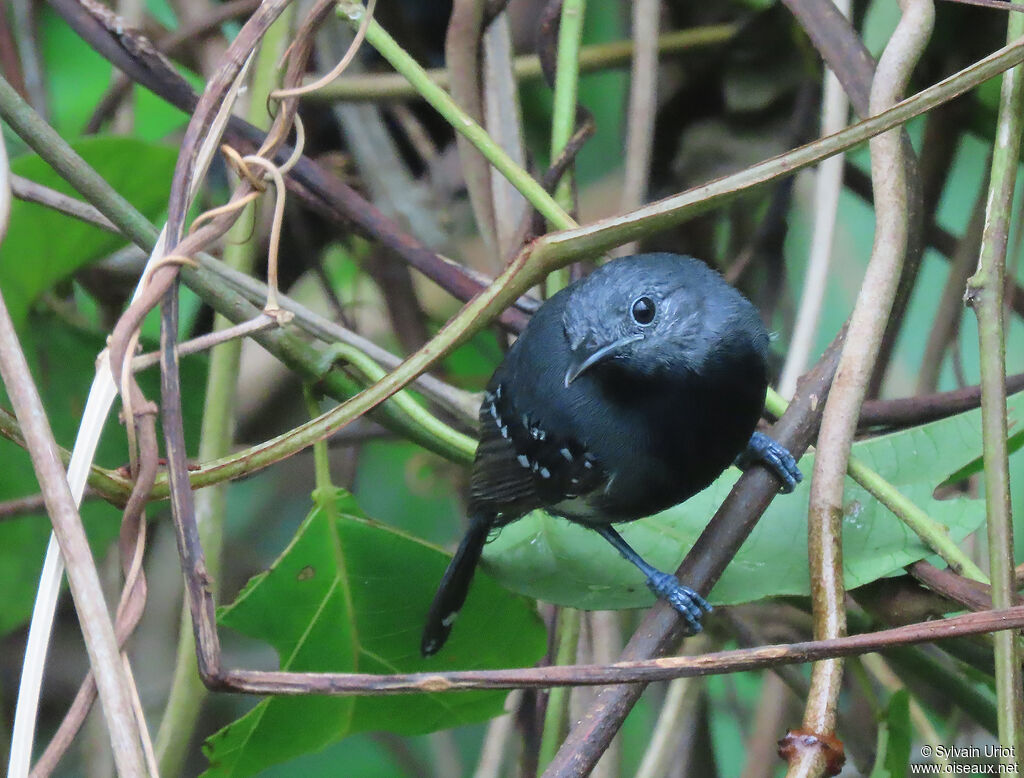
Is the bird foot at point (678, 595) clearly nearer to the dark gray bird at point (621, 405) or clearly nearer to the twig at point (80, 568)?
the dark gray bird at point (621, 405)

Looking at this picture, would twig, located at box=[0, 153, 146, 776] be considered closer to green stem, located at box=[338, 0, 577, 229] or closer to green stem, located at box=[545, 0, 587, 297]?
green stem, located at box=[338, 0, 577, 229]

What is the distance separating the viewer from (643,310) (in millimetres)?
1965

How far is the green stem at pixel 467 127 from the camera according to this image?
1.84 metres

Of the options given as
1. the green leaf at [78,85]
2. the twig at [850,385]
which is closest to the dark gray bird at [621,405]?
the twig at [850,385]

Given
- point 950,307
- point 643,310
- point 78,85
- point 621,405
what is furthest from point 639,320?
point 78,85

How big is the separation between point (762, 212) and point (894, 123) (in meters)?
1.81

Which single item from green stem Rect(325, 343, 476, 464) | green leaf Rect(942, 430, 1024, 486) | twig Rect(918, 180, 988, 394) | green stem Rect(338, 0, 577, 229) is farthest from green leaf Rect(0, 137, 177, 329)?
twig Rect(918, 180, 988, 394)

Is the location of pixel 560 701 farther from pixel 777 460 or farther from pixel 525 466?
pixel 777 460

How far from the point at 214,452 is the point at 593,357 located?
829 millimetres

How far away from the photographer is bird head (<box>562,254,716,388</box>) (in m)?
1.95

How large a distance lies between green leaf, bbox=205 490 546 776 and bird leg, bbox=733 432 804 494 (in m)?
0.57

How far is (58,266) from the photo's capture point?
7.63 feet

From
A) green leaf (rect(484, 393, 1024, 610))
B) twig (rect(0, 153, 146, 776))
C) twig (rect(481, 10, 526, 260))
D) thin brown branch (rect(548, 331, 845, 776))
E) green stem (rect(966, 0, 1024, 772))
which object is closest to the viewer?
twig (rect(0, 153, 146, 776))

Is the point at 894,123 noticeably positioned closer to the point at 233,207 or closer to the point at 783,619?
the point at 233,207
